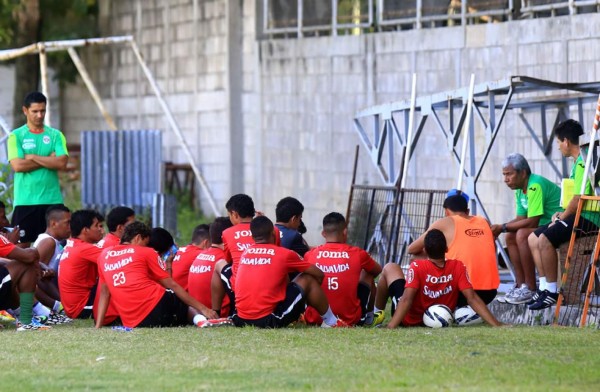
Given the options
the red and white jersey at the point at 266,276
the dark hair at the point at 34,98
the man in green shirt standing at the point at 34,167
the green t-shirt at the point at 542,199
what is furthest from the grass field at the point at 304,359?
the dark hair at the point at 34,98

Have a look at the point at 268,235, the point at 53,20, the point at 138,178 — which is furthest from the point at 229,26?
the point at 268,235

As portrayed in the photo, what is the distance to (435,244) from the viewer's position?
1164 cm

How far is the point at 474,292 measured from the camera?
11.7 meters

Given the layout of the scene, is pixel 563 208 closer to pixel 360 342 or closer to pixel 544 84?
pixel 544 84

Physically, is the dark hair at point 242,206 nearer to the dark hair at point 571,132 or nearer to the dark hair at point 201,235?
the dark hair at point 201,235

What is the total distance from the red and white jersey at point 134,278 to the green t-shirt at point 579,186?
3739 millimetres

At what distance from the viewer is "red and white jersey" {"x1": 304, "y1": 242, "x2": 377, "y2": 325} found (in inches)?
475

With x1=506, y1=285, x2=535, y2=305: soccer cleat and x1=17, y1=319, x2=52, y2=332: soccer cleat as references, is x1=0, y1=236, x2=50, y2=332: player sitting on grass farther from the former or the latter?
x1=506, y1=285, x2=535, y2=305: soccer cleat

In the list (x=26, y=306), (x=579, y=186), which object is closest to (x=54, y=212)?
(x=26, y=306)

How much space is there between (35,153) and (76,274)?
164 centimetres

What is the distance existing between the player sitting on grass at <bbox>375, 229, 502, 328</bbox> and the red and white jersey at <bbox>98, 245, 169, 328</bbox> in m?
2.07

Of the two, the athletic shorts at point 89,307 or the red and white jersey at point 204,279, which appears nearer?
the red and white jersey at point 204,279

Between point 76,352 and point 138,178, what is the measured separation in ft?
45.0

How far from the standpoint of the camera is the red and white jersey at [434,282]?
11.7 m
